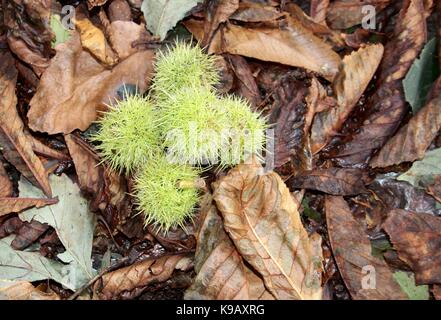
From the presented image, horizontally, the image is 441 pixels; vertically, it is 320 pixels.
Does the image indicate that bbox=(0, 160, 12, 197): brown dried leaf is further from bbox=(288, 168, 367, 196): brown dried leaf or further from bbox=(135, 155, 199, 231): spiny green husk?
bbox=(288, 168, 367, 196): brown dried leaf

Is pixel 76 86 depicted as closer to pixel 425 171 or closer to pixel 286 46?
pixel 286 46

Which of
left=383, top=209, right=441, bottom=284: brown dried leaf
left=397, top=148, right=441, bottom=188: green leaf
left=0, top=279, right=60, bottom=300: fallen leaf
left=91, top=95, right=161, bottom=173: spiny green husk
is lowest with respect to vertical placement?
left=0, top=279, right=60, bottom=300: fallen leaf

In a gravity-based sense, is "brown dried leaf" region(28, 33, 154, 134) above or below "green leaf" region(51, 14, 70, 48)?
below

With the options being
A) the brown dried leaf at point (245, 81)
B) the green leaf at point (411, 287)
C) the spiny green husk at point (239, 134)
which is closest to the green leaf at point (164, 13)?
the brown dried leaf at point (245, 81)

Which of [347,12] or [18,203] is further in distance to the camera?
[347,12]

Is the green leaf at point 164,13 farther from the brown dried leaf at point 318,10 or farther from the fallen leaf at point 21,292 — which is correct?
the fallen leaf at point 21,292

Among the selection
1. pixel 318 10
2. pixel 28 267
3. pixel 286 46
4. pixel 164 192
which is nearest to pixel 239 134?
pixel 164 192

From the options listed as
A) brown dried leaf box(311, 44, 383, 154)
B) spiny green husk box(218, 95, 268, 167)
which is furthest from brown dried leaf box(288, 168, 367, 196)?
spiny green husk box(218, 95, 268, 167)
